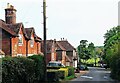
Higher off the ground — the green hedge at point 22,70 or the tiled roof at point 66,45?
the tiled roof at point 66,45

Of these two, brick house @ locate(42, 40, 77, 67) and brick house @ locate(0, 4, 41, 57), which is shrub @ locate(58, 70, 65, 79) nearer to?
brick house @ locate(0, 4, 41, 57)

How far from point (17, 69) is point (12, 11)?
88.9ft

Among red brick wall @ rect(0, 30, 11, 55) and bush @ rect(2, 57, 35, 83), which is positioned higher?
red brick wall @ rect(0, 30, 11, 55)

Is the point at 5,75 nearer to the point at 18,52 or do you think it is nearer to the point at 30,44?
the point at 18,52

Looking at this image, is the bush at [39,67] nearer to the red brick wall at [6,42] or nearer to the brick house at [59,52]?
the red brick wall at [6,42]

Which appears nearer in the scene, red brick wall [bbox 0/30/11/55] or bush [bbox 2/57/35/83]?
bush [bbox 2/57/35/83]

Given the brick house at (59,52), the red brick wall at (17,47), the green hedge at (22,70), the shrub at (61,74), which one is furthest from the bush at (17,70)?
the brick house at (59,52)

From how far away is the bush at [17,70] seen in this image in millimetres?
17125

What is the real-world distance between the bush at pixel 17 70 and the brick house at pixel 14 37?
1856 centimetres

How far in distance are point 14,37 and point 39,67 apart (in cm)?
1789

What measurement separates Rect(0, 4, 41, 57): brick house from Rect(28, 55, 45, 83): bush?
14.4m

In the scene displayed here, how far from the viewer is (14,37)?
43219 mm

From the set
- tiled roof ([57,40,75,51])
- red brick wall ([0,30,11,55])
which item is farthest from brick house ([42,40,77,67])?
red brick wall ([0,30,11,55])

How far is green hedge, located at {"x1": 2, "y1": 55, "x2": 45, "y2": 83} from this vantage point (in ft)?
57.1
